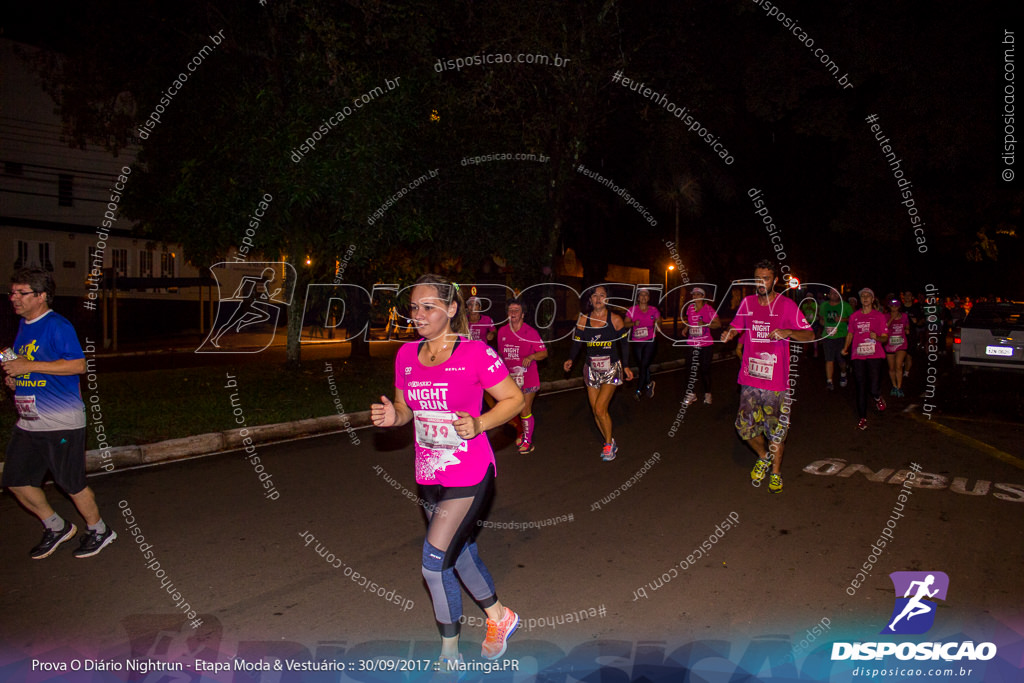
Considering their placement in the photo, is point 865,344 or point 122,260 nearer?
point 865,344

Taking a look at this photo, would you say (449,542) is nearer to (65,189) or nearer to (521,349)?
(521,349)

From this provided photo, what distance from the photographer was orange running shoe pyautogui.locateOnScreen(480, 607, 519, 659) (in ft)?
12.6

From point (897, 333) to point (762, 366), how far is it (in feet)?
25.7

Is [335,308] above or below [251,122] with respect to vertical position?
below

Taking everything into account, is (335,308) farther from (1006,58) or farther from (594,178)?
(1006,58)

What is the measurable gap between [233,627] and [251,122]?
10473 millimetres

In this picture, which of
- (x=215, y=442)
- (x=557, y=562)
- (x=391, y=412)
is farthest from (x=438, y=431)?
(x=215, y=442)

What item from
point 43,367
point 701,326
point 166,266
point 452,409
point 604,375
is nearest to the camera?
point 452,409

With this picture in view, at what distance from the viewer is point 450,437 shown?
366cm

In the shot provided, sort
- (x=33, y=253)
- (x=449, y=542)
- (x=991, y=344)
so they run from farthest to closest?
(x=33, y=253)
(x=991, y=344)
(x=449, y=542)

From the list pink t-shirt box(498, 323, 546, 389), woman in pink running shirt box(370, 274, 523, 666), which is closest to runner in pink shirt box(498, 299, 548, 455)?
pink t-shirt box(498, 323, 546, 389)

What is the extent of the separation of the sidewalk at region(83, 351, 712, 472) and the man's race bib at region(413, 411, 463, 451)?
553 cm

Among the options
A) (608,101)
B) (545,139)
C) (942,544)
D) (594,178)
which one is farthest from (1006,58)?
(942,544)

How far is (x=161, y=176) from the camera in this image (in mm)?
15016
